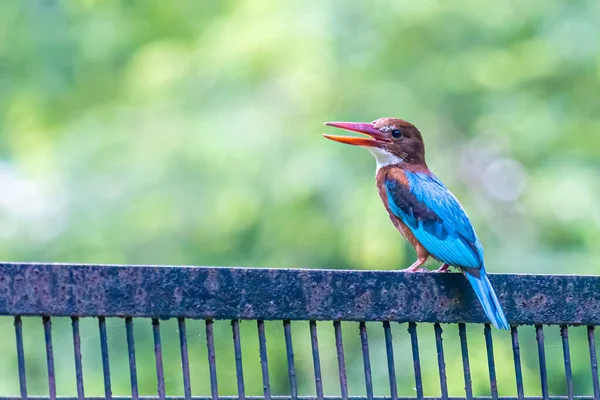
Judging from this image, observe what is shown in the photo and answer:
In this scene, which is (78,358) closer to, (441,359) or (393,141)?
(441,359)

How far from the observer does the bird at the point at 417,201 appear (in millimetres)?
4453

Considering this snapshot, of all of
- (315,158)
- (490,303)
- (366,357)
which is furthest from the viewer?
(315,158)

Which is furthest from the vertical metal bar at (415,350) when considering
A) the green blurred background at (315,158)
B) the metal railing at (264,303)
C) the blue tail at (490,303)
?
the green blurred background at (315,158)

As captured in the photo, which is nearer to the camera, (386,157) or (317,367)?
(317,367)

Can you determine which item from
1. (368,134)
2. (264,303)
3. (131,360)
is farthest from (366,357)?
(368,134)

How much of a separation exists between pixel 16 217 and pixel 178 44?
1955mm

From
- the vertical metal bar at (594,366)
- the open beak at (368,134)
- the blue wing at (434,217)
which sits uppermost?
the open beak at (368,134)

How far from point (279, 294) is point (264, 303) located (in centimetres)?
5

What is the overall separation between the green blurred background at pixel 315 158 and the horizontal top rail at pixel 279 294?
4.25 meters

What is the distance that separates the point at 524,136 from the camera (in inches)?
325

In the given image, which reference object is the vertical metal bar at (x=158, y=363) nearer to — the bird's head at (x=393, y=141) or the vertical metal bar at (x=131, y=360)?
the vertical metal bar at (x=131, y=360)

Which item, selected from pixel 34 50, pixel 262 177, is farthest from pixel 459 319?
pixel 34 50

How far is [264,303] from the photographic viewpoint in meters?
2.87

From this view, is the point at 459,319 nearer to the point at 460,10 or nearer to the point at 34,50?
the point at 460,10
